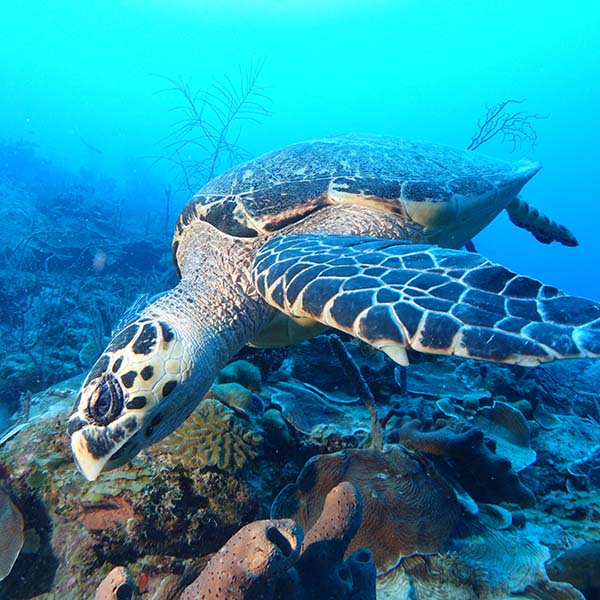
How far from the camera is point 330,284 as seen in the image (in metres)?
1.76

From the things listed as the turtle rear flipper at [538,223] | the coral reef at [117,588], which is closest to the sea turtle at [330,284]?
the coral reef at [117,588]

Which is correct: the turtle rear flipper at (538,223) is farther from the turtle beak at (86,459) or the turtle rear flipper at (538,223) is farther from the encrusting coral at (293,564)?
the turtle beak at (86,459)

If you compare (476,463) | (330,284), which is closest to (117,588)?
(330,284)

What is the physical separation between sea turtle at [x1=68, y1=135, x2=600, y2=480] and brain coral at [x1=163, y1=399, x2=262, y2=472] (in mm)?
95

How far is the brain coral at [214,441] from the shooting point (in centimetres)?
209

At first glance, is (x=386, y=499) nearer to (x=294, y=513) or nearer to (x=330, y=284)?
(x=294, y=513)

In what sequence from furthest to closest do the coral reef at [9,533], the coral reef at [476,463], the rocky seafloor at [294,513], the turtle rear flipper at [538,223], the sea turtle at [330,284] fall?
the turtle rear flipper at [538,223] → the coral reef at [476,463] → the coral reef at [9,533] → the rocky seafloor at [294,513] → the sea turtle at [330,284]

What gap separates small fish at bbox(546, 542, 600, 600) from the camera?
166 centimetres

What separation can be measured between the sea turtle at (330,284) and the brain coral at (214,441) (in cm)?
9

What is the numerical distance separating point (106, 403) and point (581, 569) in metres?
2.33

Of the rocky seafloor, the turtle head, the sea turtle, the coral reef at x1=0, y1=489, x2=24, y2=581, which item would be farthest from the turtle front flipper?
the coral reef at x1=0, y1=489, x2=24, y2=581

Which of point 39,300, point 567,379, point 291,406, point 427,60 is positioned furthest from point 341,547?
point 427,60

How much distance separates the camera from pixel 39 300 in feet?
22.2

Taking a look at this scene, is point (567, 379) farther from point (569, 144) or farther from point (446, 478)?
point (569, 144)
